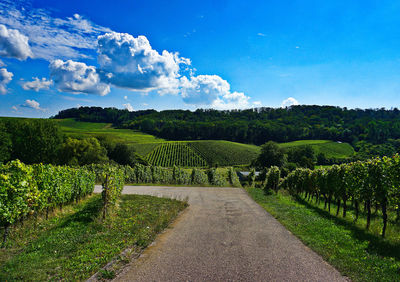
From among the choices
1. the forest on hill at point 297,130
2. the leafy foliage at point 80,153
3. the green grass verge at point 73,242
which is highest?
the forest on hill at point 297,130

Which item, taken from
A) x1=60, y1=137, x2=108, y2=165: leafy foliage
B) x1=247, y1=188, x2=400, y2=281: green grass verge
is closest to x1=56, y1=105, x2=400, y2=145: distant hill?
x1=60, y1=137, x2=108, y2=165: leafy foliage

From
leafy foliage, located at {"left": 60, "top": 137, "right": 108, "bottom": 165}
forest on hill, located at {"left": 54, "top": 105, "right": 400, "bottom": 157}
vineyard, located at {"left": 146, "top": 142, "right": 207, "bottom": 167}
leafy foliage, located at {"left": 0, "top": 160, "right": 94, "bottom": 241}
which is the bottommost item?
vineyard, located at {"left": 146, "top": 142, "right": 207, "bottom": 167}

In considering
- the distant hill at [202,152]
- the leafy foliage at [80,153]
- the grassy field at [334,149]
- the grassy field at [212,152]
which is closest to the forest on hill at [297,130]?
the grassy field at [334,149]

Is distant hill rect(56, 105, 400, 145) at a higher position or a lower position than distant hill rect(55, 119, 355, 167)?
higher

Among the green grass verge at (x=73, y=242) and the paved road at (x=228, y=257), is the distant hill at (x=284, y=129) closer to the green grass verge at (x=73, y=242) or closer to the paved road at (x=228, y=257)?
the green grass verge at (x=73, y=242)

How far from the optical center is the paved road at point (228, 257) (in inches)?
255

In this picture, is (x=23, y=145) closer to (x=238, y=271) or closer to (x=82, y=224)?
(x=82, y=224)

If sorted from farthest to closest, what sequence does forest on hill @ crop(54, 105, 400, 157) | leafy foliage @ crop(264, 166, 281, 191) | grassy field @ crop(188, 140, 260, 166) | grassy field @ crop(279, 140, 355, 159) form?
1. forest on hill @ crop(54, 105, 400, 157)
2. grassy field @ crop(279, 140, 355, 159)
3. grassy field @ crop(188, 140, 260, 166)
4. leafy foliage @ crop(264, 166, 281, 191)

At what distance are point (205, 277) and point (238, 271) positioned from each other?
105cm

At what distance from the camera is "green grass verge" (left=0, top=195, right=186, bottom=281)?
6266 mm

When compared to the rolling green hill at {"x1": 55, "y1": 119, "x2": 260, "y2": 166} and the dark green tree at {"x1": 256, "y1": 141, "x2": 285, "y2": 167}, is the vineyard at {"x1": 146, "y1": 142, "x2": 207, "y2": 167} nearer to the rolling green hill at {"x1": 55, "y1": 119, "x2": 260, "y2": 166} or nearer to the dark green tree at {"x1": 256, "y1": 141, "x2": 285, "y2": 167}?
the rolling green hill at {"x1": 55, "y1": 119, "x2": 260, "y2": 166}

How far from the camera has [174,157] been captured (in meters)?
91.7

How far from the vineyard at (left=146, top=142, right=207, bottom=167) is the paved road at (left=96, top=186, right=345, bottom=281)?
67.5m

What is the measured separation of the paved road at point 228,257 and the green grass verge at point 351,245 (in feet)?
1.51
